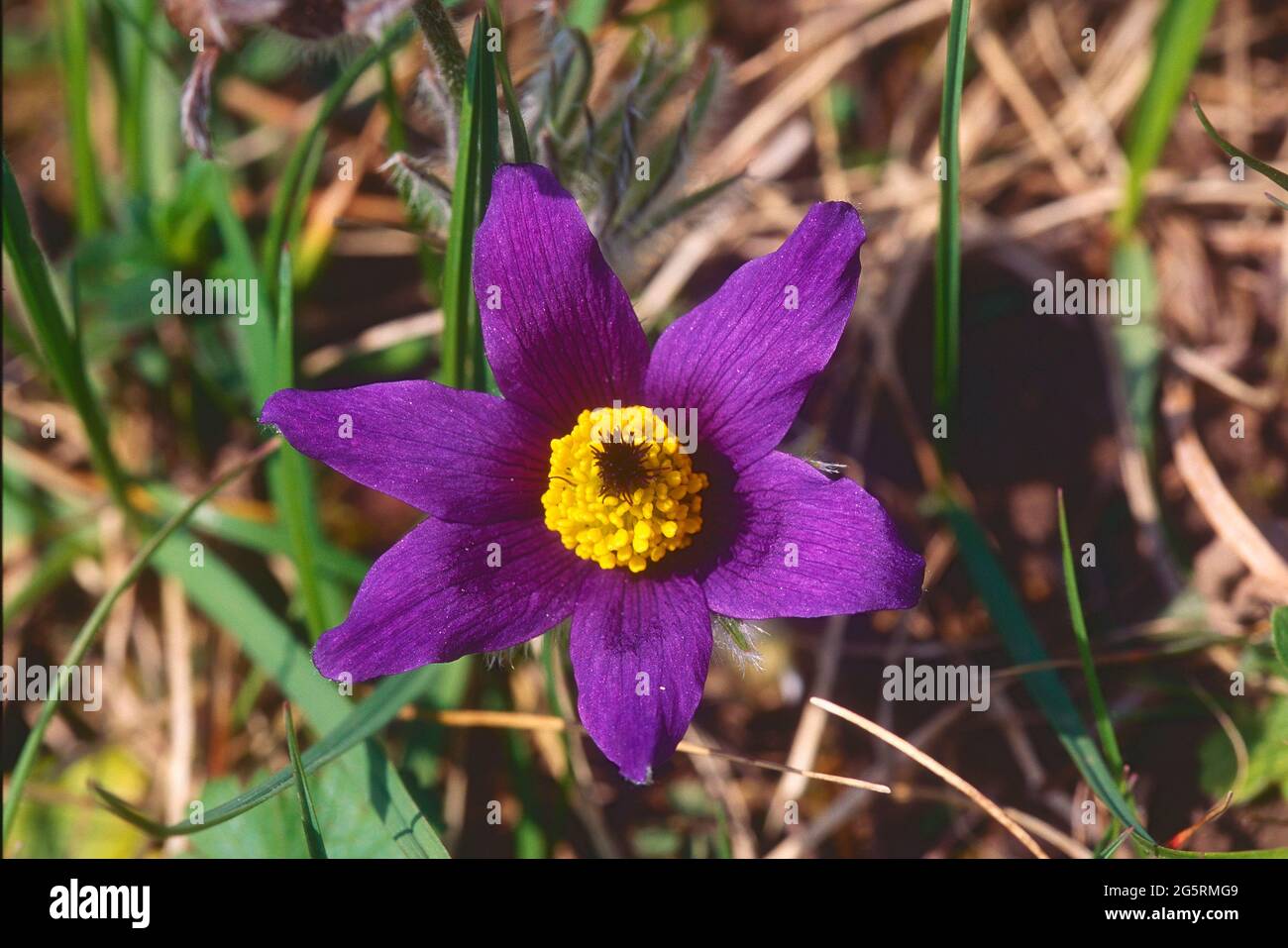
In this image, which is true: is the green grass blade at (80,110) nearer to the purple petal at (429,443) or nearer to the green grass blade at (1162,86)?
the purple petal at (429,443)

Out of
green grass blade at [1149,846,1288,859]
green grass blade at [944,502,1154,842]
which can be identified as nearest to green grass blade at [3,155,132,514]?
green grass blade at [944,502,1154,842]

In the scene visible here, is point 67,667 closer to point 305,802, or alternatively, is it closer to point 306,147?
point 305,802

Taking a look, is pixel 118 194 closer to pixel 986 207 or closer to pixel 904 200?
pixel 904 200

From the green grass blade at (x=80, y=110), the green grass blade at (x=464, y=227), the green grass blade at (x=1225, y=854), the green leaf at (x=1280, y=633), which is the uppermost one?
the green grass blade at (x=80, y=110)

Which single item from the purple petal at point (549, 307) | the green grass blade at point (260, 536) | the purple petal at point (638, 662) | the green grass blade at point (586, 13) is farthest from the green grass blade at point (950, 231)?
the green grass blade at point (260, 536)

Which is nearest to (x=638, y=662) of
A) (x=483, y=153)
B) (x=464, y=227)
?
(x=464, y=227)

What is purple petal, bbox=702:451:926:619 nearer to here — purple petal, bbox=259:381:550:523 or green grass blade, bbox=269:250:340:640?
purple petal, bbox=259:381:550:523
